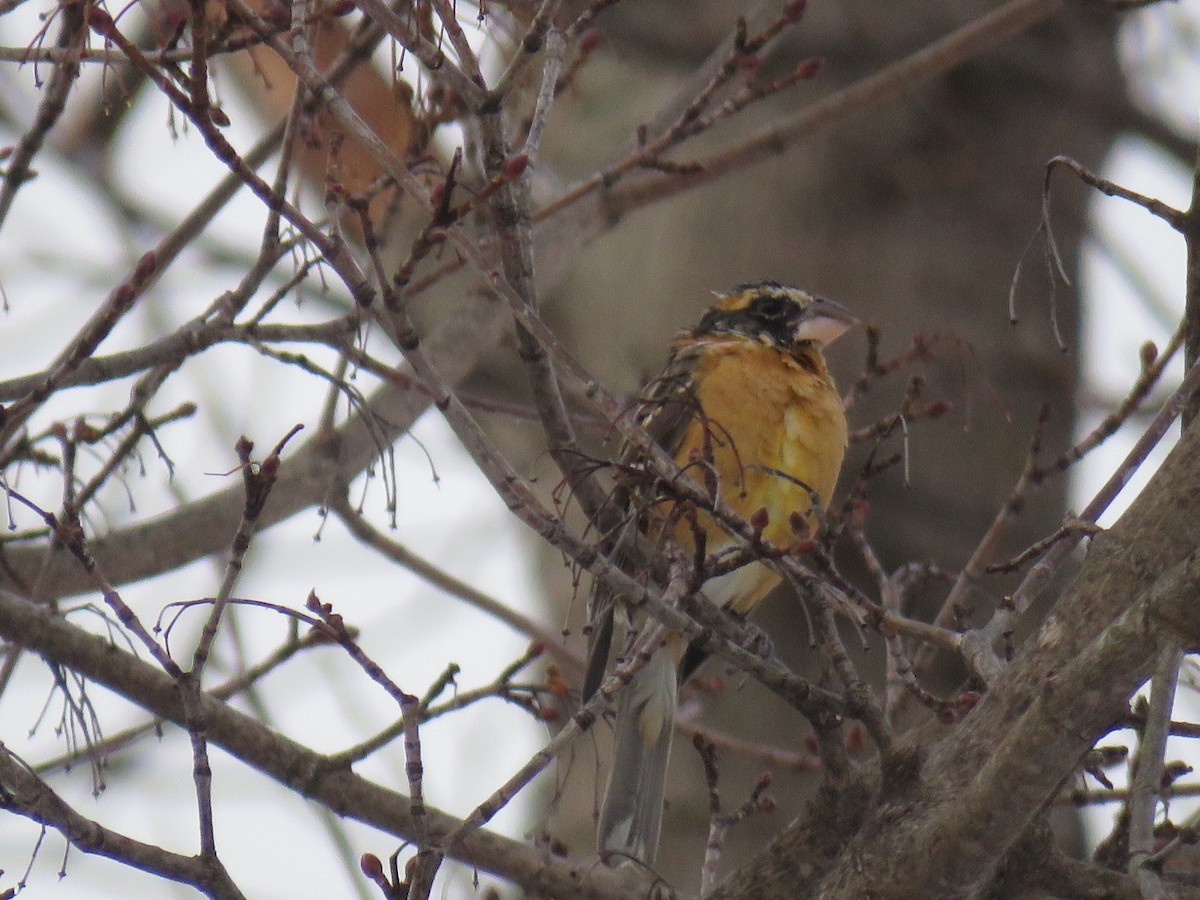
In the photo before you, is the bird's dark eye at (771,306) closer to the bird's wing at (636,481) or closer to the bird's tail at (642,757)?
the bird's wing at (636,481)

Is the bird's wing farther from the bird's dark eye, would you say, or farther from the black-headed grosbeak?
the bird's dark eye

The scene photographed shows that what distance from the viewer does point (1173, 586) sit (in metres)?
2.38

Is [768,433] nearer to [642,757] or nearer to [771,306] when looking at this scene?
[771,306]

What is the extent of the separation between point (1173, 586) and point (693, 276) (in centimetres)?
469

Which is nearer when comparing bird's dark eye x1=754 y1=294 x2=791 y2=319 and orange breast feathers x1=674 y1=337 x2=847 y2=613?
orange breast feathers x1=674 y1=337 x2=847 y2=613

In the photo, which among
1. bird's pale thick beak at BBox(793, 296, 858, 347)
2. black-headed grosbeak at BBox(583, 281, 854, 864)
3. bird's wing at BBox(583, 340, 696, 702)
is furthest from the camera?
bird's pale thick beak at BBox(793, 296, 858, 347)

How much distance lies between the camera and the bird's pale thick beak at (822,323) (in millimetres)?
5832

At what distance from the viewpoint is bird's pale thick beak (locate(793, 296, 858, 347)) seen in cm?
583

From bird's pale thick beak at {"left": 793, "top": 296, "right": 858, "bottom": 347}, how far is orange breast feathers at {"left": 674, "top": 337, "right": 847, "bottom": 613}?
1.19 ft

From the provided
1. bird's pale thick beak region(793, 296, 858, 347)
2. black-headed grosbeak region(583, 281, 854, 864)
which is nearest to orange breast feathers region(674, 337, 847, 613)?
black-headed grosbeak region(583, 281, 854, 864)

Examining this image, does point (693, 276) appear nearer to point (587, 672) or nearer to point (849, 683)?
point (587, 672)

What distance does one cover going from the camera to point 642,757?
5.11 metres

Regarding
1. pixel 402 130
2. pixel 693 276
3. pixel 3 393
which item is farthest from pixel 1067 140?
pixel 3 393

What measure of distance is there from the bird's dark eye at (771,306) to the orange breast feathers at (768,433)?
447 millimetres
